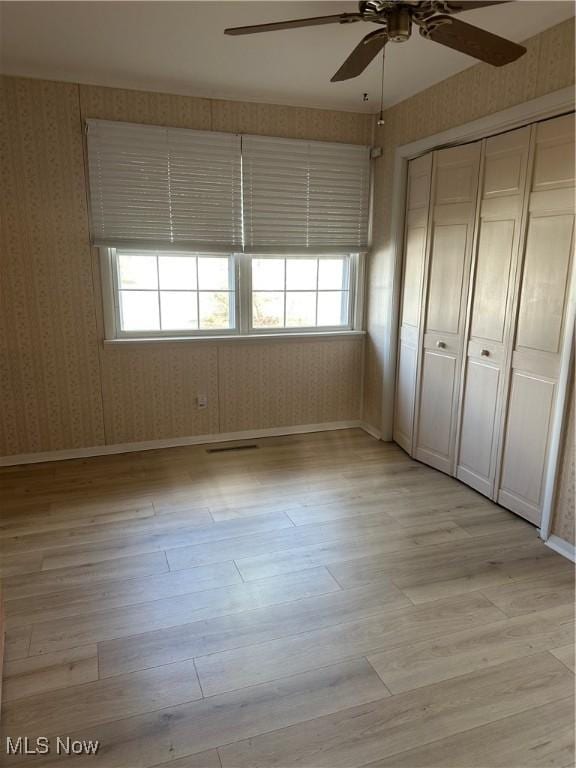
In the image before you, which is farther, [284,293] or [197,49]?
[284,293]

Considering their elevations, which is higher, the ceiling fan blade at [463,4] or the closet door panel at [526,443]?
the ceiling fan blade at [463,4]

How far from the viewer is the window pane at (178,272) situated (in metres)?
3.78

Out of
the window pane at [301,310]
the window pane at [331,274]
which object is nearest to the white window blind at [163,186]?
the window pane at [301,310]

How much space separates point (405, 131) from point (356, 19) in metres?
1.91

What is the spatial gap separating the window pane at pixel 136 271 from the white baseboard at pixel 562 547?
10.1 ft

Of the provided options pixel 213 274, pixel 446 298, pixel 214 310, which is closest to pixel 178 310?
pixel 214 310

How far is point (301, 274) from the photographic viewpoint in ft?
13.6

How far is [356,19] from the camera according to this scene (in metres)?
1.89

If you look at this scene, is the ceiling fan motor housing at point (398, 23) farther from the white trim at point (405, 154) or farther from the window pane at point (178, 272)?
the window pane at point (178, 272)

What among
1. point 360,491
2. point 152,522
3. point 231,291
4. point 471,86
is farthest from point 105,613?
point 471,86

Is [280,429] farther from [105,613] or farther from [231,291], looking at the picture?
[105,613]

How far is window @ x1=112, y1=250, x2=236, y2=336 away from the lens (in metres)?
3.72

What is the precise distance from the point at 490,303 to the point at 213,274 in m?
2.04

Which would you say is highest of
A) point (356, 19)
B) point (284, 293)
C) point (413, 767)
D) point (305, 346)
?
point (356, 19)
